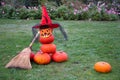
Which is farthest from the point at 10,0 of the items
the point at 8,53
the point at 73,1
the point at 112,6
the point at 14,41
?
the point at 8,53

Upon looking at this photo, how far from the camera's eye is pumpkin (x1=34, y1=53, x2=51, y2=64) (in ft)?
14.4

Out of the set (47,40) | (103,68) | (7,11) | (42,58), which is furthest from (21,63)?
(7,11)

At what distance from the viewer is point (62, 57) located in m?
4.53

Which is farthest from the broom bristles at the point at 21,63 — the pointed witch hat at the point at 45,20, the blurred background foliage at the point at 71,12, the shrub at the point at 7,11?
the shrub at the point at 7,11

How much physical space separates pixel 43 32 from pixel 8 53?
1.04 metres

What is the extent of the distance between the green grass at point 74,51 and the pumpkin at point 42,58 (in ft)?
0.25

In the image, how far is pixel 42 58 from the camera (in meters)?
4.38

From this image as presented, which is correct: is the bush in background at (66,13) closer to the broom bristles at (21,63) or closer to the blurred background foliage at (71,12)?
the blurred background foliage at (71,12)

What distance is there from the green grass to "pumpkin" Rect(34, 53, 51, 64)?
76 mm

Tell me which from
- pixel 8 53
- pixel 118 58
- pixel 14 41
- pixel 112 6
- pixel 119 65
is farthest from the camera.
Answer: pixel 112 6

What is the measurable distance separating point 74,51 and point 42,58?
110cm

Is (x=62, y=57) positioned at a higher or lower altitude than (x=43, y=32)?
lower

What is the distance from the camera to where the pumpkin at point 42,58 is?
14.4ft

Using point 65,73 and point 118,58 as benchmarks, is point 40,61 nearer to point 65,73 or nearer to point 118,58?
point 65,73
